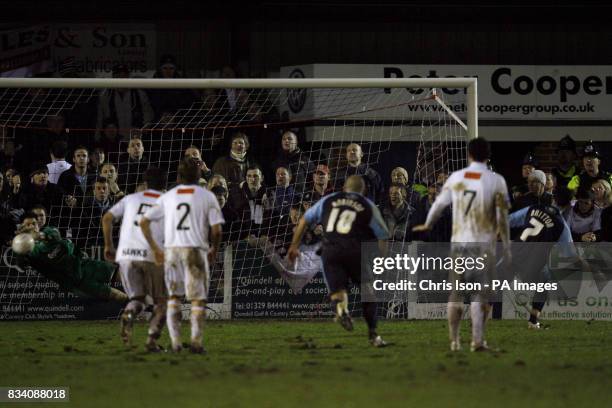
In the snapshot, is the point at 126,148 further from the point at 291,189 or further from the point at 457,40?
the point at 457,40

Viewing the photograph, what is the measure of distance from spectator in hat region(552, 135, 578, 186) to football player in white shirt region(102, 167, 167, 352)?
7.98 meters

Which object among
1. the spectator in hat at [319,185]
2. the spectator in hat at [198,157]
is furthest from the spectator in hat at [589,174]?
the spectator in hat at [198,157]

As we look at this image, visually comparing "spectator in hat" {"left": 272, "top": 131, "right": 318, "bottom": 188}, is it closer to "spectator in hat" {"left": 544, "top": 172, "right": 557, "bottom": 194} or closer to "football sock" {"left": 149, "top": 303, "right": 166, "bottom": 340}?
"spectator in hat" {"left": 544, "top": 172, "right": 557, "bottom": 194}

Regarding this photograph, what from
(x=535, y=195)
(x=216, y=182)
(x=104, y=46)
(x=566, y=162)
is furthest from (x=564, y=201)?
(x=104, y=46)

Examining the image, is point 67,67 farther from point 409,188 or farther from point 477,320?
point 477,320

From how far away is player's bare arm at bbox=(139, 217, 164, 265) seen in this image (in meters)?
11.8

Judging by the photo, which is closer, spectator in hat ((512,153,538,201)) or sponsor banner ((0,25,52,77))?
spectator in hat ((512,153,538,201))

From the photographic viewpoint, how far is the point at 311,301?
16.7m

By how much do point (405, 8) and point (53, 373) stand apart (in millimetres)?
13588

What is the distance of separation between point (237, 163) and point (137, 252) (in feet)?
16.6

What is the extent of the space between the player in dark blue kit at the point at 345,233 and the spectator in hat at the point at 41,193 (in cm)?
520

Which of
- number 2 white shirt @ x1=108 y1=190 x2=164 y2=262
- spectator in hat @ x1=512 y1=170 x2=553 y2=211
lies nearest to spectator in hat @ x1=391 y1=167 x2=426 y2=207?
spectator in hat @ x1=512 y1=170 x2=553 y2=211

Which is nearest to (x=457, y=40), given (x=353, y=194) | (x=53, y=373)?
(x=353, y=194)

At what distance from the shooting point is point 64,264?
16078mm
